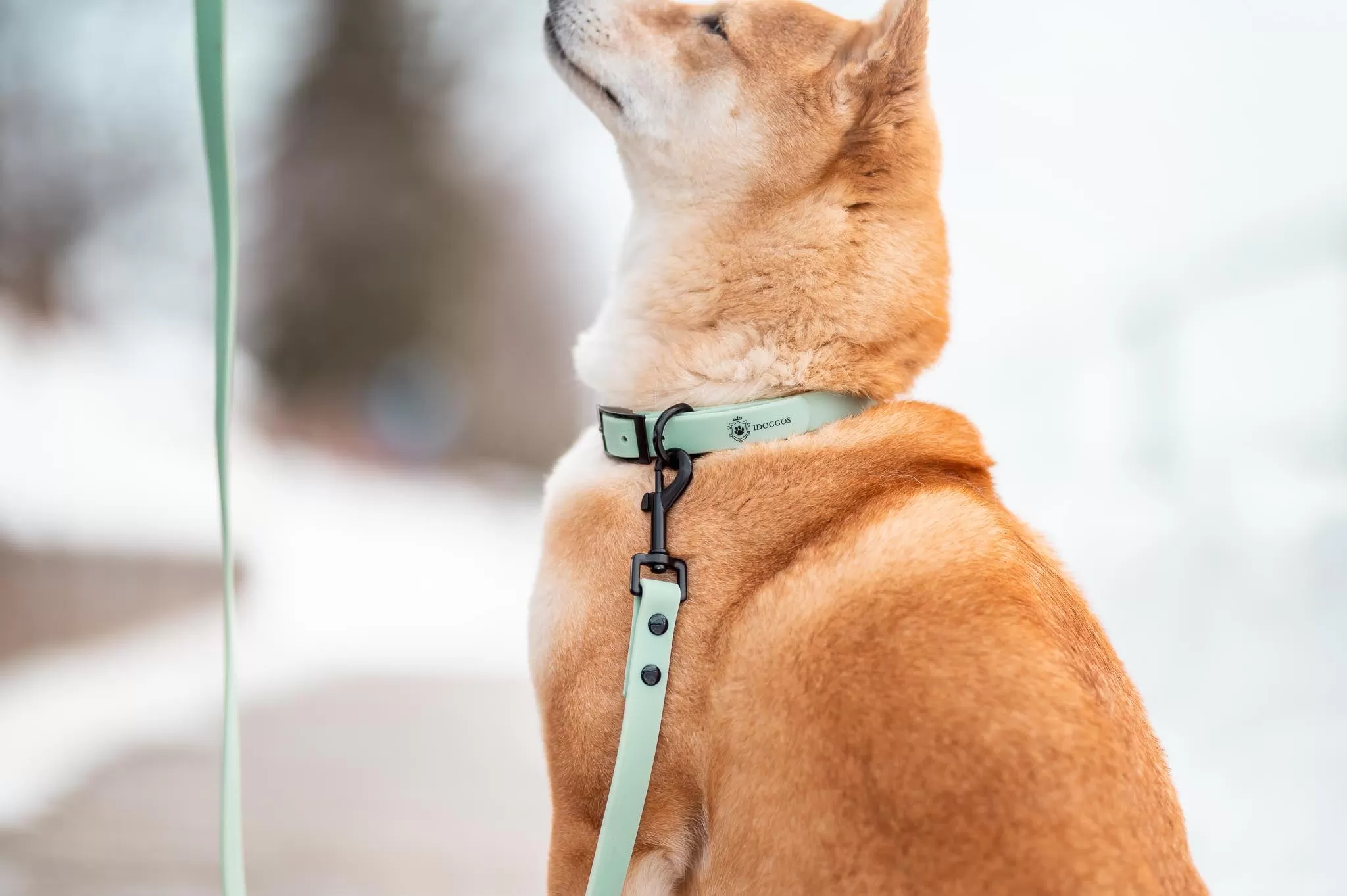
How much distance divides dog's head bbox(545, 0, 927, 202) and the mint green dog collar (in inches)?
13.5

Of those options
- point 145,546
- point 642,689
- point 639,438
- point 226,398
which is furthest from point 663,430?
point 145,546

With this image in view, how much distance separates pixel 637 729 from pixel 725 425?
0.41 metres

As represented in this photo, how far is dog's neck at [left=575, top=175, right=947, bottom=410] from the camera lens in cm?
127

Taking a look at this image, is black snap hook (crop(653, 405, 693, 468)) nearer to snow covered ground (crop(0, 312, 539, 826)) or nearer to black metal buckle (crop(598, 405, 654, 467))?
black metal buckle (crop(598, 405, 654, 467))

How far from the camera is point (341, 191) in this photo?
334 inches

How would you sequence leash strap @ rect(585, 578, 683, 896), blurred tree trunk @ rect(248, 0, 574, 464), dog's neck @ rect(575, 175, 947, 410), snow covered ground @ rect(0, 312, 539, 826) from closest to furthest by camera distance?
1. leash strap @ rect(585, 578, 683, 896)
2. dog's neck @ rect(575, 175, 947, 410)
3. snow covered ground @ rect(0, 312, 539, 826)
4. blurred tree trunk @ rect(248, 0, 574, 464)

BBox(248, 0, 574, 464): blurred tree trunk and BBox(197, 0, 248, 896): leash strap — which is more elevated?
BBox(248, 0, 574, 464): blurred tree trunk

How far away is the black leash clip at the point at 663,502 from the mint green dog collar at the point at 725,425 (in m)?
0.02

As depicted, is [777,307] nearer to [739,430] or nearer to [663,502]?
[739,430]

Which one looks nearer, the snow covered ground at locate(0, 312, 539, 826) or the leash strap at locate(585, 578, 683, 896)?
the leash strap at locate(585, 578, 683, 896)

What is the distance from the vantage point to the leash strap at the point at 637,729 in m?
1.00

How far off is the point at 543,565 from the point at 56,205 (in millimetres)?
4512

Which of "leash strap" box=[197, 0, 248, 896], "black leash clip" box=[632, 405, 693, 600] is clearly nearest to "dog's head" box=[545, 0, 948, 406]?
"black leash clip" box=[632, 405, 693, 600]

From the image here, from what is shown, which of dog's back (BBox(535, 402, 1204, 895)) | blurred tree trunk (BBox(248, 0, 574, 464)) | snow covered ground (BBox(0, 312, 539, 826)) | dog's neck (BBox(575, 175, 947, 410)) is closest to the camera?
dog's back (BBox(535, 402, 1204, 895))
